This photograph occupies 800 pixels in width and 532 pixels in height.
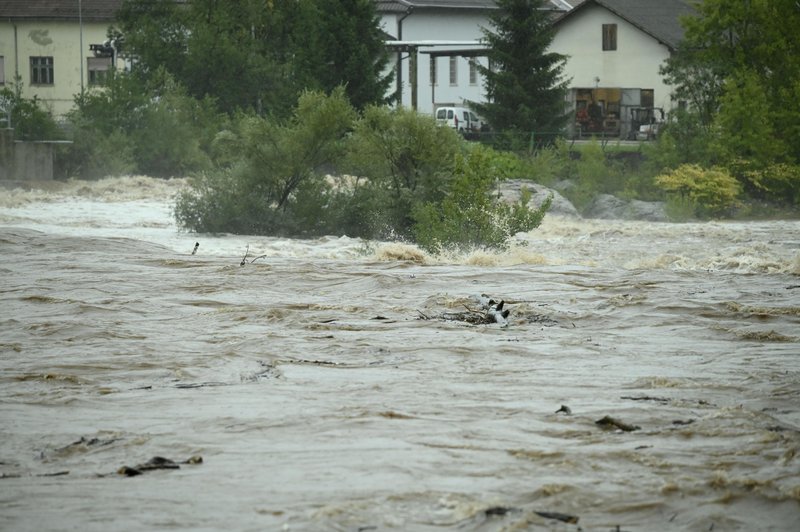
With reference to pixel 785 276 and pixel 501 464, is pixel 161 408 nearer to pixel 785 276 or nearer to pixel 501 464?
pixel 501 464

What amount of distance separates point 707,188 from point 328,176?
12.2 metres

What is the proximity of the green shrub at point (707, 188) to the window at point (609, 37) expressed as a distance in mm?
23915

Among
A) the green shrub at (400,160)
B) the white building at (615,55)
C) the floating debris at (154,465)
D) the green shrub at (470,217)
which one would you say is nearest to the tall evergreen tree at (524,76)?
the white building at (615,55)

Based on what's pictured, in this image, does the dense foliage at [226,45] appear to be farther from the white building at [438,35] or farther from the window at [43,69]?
the window at [43,69]

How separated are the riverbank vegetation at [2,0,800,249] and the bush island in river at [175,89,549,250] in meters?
0.04

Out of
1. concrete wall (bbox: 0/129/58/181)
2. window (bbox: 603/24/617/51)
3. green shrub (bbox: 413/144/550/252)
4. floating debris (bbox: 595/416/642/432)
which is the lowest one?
floating debris (bbox: 595/416/642/432)

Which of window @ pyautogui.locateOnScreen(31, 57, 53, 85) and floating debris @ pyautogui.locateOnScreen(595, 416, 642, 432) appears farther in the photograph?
window @ pyautogui.locateOnScreen(31, 57, 53, 85)

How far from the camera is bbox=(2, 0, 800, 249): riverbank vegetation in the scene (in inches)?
1183

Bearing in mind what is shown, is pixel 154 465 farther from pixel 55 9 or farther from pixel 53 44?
pixel 53 44

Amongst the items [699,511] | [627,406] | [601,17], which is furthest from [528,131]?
[699,511]

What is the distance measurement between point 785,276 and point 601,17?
4117cm

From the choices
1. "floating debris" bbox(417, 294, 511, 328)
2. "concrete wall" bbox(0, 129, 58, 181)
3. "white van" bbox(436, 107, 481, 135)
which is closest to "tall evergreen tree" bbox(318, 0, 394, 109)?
"concrete wall" bbox(0, 129, 58, 181)

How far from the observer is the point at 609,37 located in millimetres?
62281

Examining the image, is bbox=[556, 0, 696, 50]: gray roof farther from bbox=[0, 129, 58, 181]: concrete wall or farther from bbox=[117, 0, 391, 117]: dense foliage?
bbox=[0, 129, 58, 181]: concrete wall
